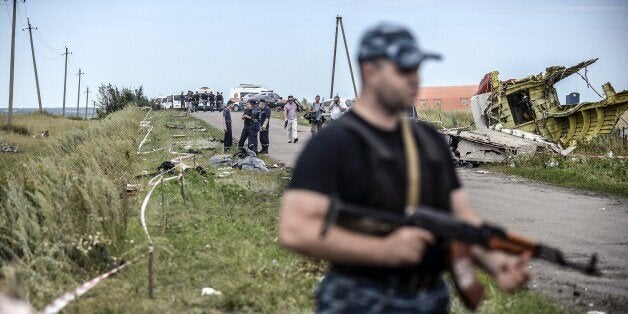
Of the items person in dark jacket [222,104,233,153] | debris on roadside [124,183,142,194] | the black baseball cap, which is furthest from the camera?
person in dark jacket [222,104,233,153]

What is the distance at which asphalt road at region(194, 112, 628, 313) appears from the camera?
6.76 metres

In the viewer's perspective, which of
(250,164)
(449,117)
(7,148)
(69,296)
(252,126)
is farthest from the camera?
(449,117)

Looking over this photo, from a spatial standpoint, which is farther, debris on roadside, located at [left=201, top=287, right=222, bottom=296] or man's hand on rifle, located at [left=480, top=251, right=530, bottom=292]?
debris on roadside, located at [left=201, top=287, right=222, bottom=296]

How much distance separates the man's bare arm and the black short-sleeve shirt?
6 centimetres

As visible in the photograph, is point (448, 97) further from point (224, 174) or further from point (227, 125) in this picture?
point (224, 174)

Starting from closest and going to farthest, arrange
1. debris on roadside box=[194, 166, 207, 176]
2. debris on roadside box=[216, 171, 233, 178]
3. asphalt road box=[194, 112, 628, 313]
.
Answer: asphalt road box=[194, 112, 628, 313] < debris on roadside box=[194, 166, 207, 176] < debris on roadside box=[216, 171, 233, 178]

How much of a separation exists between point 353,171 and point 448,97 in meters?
88.4

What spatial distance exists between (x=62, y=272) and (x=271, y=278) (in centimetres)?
196

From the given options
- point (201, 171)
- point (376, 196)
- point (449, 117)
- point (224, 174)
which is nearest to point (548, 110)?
point (224, 174)

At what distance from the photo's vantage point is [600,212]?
1178cm

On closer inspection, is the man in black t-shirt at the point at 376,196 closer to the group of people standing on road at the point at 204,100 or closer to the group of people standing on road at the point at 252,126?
the group of people standing on road at the point at 252,126

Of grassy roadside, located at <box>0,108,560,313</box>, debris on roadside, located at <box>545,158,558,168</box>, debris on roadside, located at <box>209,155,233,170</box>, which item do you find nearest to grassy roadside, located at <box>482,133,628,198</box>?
debris on roadside, located at <box>545,158,558,168</box>

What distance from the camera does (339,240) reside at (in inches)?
85.7

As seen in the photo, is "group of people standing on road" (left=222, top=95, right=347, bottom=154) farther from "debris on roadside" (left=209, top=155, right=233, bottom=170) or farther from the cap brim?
the cap brim
